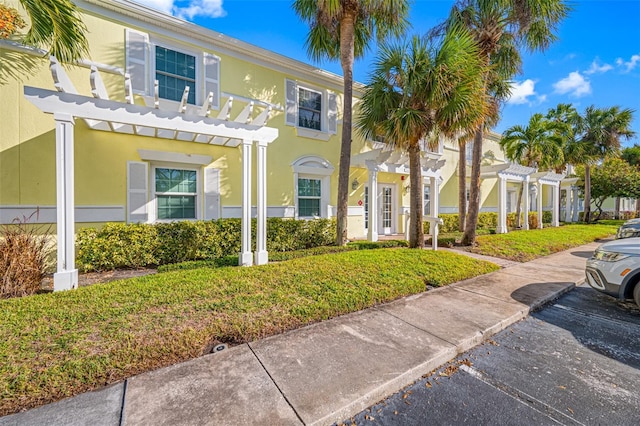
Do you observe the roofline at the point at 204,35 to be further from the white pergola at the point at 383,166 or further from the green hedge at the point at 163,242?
the green hedge at the point at 163,242

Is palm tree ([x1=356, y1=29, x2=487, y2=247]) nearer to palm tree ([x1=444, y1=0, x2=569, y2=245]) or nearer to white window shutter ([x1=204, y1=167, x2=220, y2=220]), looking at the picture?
palm tree ([x1=444, y1=0, x2=569, y2=245])

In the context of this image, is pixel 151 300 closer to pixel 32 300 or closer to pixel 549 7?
pixel 32 300

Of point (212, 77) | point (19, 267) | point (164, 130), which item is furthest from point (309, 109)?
point (19, 267)

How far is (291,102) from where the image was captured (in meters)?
9.28

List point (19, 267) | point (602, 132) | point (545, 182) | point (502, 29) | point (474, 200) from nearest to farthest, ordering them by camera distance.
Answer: point (19, 267), point (502, 29), point (474, 200), point (545, 182), point (602, 132)

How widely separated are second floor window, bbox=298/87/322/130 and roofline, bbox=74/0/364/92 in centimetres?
55

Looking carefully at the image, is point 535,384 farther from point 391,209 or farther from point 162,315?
point 391,209

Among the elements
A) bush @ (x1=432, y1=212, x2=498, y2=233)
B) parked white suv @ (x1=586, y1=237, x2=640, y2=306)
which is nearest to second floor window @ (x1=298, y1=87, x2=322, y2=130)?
bush @ (x1=432, y1=212, x2=498, y2=233)

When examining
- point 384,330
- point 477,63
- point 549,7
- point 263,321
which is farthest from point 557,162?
point 263,321

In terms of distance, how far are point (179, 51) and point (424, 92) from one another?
270 inches

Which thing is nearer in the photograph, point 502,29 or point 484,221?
point 502,29

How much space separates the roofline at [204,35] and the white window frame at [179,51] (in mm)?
349

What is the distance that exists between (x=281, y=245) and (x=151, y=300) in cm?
436

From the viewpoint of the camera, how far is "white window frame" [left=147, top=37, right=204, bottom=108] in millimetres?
6968
